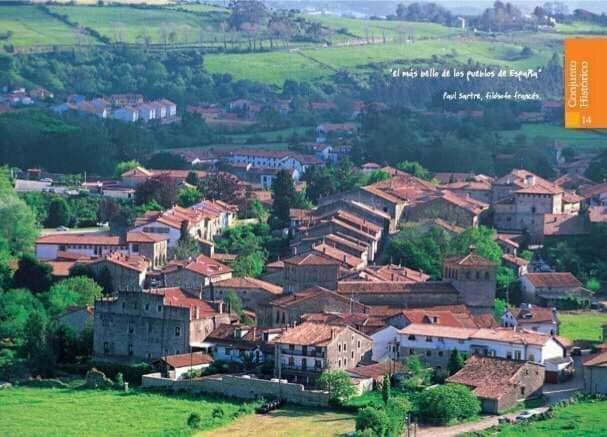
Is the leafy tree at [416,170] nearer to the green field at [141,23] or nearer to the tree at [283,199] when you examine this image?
the tree at [283,199]

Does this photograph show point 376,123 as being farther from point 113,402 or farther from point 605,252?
point 113,402

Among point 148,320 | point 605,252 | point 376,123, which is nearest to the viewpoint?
point 148,320

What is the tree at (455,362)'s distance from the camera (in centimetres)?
3878

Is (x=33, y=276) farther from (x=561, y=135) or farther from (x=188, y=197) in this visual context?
(x=561, y=135)

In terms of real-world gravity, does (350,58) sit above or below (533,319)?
below

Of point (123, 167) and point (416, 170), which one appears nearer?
point (416, 170)

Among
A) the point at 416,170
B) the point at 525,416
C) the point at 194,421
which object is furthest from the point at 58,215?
the point at 525,416

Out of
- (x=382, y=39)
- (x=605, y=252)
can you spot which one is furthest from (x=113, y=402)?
(x=382, y=39)

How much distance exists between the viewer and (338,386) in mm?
37531

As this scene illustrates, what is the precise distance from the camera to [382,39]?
110312mm

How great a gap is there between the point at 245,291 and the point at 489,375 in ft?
29.5

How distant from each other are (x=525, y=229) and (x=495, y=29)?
59463 mm

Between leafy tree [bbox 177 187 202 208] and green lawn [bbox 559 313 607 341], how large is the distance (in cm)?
1623

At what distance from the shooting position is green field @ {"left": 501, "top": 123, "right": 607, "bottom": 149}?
72688mm
